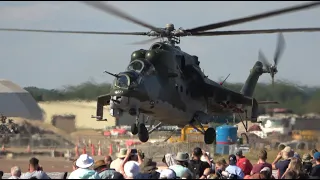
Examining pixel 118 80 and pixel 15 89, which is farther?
pixel 15 89

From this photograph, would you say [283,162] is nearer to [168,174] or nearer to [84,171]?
[168,174]

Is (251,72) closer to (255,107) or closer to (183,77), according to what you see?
(255,107)

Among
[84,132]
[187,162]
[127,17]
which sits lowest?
[187,162]

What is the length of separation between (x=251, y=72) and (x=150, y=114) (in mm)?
7971

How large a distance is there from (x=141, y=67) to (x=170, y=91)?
1.71 metres

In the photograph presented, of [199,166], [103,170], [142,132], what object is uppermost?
[142,132]

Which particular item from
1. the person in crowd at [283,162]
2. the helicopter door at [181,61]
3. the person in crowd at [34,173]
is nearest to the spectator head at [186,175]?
the person in crowd at [34,173]

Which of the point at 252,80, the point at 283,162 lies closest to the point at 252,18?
the point at 283,162

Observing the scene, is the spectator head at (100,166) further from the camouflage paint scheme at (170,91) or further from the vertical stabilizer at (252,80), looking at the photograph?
the vertical stabilizer at (252,80)

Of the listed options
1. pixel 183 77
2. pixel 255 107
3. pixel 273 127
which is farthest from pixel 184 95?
pixel 273 127

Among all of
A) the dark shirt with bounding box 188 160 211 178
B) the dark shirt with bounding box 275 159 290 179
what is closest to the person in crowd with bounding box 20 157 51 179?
the dark shirt with bounding box 188 160 211 178

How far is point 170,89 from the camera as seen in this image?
22.4m

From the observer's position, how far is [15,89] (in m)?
34.3

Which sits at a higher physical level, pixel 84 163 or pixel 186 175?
pixel 84 163
